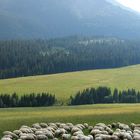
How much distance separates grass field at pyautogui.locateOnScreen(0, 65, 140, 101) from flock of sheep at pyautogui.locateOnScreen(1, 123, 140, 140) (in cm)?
6110

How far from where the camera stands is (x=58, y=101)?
9544 centimetres

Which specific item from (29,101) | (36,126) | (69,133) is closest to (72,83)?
(29,101)

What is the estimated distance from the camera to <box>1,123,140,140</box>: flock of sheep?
106 ft

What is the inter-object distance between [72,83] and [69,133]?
9473 cm

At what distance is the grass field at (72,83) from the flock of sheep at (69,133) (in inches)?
2405

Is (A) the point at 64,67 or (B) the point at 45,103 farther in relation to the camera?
(A) the point at 64,67

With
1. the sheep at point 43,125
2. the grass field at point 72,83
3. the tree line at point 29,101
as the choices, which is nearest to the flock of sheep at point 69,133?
the sheep at point 43,125

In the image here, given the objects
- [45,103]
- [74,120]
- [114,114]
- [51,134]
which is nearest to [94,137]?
[51,134]

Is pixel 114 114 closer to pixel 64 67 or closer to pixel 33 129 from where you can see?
pixel 33 129

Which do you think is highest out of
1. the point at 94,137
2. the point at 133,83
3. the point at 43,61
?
the point at 43,61

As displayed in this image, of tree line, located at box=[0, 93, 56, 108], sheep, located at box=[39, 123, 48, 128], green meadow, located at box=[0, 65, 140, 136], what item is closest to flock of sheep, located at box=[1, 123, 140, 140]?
sheep, located at box=[39, 123, 48, 128]

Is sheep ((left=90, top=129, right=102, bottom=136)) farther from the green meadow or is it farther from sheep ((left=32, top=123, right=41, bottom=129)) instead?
the green meadow

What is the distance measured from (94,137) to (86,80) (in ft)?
346

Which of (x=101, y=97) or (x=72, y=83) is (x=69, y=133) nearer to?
(x=101, y=97)
